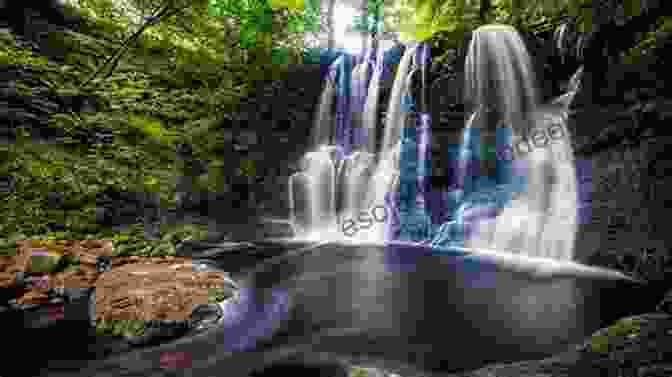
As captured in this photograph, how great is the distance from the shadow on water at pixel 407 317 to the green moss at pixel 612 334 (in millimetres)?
815

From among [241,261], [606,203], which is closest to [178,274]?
[241,261]

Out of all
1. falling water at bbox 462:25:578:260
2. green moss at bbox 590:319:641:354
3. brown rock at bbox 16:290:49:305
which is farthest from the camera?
falling water at bbox 462:25:578:260

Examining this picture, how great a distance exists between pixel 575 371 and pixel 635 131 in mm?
4796

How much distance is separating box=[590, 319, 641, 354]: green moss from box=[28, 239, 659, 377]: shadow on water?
0.82m

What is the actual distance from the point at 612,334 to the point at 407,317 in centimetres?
205

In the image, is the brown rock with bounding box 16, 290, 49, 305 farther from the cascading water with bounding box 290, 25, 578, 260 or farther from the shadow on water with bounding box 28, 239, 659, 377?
the cascading water with bounding box 290, 25, 578, 260

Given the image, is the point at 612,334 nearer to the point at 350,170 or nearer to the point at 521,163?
the point at 521,163

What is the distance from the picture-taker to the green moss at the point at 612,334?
5.86 ft

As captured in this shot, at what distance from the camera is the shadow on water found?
2.62 metres

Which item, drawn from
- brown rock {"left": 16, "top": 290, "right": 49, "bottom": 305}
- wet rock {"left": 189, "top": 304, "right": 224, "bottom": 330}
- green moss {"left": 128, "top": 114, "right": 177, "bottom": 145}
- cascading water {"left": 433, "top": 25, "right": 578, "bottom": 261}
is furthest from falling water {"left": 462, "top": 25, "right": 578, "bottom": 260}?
green moss {"left": 128, "top": 114, "right": 177, "bottom": 145}

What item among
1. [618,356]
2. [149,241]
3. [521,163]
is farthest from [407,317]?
[521,163]

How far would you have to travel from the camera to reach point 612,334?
188 centimetres

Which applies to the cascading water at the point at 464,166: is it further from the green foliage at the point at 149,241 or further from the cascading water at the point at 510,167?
the green foliage at the point at 149,241

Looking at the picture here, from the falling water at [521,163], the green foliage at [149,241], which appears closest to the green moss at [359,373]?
the green foliage at [149,241]
